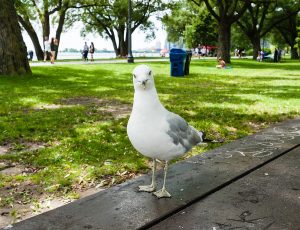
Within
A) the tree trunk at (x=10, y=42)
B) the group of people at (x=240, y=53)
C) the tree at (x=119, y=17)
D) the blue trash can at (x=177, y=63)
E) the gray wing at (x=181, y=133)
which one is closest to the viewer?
the gray wing at (x=181, y=133)

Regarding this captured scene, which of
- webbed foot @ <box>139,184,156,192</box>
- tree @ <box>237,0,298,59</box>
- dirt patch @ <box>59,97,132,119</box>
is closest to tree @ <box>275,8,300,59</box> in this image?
tree @ <box>237,0,298,59</box>

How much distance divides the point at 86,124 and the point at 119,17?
4869 cm

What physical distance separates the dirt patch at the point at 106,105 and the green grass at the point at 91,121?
0.03 meters

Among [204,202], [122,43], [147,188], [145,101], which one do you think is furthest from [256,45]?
[145,101]

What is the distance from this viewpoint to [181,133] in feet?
12.6

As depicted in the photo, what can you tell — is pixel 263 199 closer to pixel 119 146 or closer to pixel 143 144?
pixel 143 144

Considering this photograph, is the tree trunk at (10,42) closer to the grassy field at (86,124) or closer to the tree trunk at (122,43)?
the grassy field at (86,124)

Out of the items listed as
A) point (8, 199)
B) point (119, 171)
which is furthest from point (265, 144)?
point (8, 199)

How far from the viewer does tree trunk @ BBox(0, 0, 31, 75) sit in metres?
16.6

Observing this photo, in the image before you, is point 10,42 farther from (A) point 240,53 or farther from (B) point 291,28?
(B) point 291,28

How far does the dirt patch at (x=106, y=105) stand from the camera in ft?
31.7

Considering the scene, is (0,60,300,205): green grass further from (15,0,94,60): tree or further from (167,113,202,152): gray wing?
(15,0,94,60): tree

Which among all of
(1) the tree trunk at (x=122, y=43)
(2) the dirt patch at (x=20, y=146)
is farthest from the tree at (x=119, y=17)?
(2) the dirt patch at (x=20, y=146)

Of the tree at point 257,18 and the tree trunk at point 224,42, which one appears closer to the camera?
the tree trunk at point 224,42
